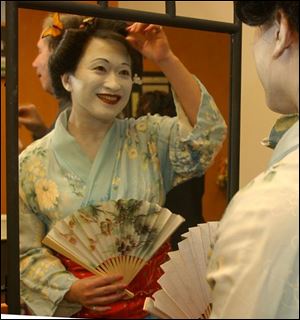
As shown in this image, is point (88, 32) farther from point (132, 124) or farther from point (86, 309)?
point (86, 309)

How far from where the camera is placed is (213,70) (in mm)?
1333

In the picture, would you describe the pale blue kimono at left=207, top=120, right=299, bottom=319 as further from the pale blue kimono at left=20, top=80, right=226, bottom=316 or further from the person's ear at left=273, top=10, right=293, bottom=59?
the pale blue kimono at left=20, top=80, right=226, bottom=316

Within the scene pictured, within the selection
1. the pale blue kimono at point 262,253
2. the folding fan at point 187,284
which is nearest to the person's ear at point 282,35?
the pale blue kimono at point 262,253

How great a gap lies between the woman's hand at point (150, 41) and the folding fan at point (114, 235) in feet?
0.97

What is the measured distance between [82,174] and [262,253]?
2.07ft

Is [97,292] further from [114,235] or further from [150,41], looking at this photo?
[150,41]

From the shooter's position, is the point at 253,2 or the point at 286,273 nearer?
the point at 286,273

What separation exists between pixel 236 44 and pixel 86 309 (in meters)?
0.62

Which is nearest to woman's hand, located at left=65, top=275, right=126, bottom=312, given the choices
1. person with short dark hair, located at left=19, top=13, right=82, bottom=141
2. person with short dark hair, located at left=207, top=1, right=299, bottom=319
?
person with short dark hair, located at left=19, top=13, right=82, bottom=141

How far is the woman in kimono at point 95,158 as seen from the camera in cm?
114

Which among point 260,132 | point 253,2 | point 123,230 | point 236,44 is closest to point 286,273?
point 253,2

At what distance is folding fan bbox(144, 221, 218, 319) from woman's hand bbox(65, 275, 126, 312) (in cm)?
18

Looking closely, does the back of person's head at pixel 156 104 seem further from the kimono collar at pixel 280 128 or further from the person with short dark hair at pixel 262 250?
the person with short dark hair at pixel 262 250

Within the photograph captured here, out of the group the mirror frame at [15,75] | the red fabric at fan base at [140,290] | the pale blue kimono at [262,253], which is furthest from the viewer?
the red fabric at fan base at [140,290]
